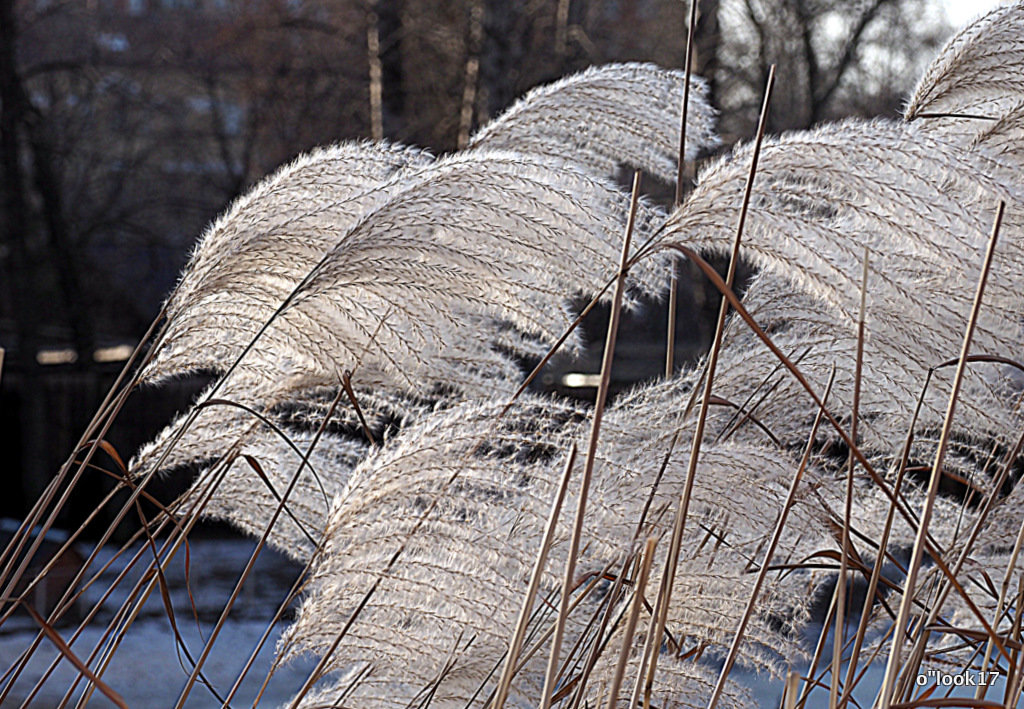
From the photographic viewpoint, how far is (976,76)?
1464 mm

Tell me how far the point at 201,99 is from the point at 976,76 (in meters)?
10.1

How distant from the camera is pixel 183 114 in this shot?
10.1 metres

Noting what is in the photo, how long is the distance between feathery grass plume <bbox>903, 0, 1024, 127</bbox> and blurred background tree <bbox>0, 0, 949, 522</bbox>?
6.08 meters

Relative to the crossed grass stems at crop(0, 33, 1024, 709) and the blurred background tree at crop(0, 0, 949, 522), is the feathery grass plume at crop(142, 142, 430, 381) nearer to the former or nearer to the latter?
the crossed grass stems at crop(0, 33, 1024, 709)

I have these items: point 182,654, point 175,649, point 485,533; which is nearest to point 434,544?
point 485,533

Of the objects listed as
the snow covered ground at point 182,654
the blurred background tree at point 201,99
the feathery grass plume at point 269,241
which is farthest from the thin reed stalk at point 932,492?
the blurred background tree at point 201,99

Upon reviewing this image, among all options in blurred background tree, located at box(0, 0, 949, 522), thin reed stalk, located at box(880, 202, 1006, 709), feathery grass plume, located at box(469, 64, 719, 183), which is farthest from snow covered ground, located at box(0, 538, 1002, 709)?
thin reed stalk, located at box(880, 202, 1006, 709)

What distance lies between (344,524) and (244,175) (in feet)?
28.1

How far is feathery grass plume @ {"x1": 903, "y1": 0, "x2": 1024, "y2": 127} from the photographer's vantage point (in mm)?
1401

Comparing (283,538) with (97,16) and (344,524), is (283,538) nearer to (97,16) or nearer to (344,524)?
(344,524)

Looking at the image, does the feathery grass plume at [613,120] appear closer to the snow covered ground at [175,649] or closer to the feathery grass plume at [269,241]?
the feathery grass plume at [269,241]

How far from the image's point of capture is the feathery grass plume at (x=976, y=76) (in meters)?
1.40

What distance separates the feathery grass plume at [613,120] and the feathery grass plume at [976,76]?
0.32 meters

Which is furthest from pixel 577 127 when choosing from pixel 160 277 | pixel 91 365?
pixel 160 277
